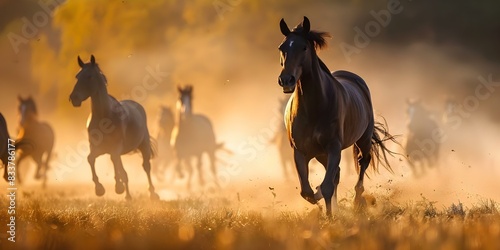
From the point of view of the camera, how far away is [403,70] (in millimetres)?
50438

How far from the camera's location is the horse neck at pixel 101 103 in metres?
14.9

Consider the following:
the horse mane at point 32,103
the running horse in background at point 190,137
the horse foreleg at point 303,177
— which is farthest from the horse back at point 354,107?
the running horse in background at point 190,137

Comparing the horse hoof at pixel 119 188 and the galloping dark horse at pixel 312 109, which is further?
the horse hoof at pixel 119 188

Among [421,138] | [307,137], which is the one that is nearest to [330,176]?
[307,137]

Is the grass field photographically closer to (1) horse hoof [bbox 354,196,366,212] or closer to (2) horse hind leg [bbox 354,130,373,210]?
(1) horse hoof [bbox 354,196,366,212]

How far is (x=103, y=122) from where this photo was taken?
15.1 metres

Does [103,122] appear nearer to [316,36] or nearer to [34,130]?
[316,36]

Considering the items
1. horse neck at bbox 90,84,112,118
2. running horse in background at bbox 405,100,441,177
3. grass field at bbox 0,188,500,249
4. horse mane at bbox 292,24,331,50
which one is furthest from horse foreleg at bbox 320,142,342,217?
running horse in background at bbox 405,100,441,177

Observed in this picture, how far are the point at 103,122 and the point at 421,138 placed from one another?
16.3 meters

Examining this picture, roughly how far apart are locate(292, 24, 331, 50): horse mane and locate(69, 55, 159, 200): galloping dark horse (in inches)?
244

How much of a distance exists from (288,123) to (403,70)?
4166 cm

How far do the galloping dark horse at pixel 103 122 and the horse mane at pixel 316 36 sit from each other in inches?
244

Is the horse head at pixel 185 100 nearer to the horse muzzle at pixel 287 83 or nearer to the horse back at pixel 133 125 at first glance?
the horse back at pixel 133 125

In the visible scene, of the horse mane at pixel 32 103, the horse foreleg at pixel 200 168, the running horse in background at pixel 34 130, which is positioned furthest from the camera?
the horse foreleg at pixel 200 168
